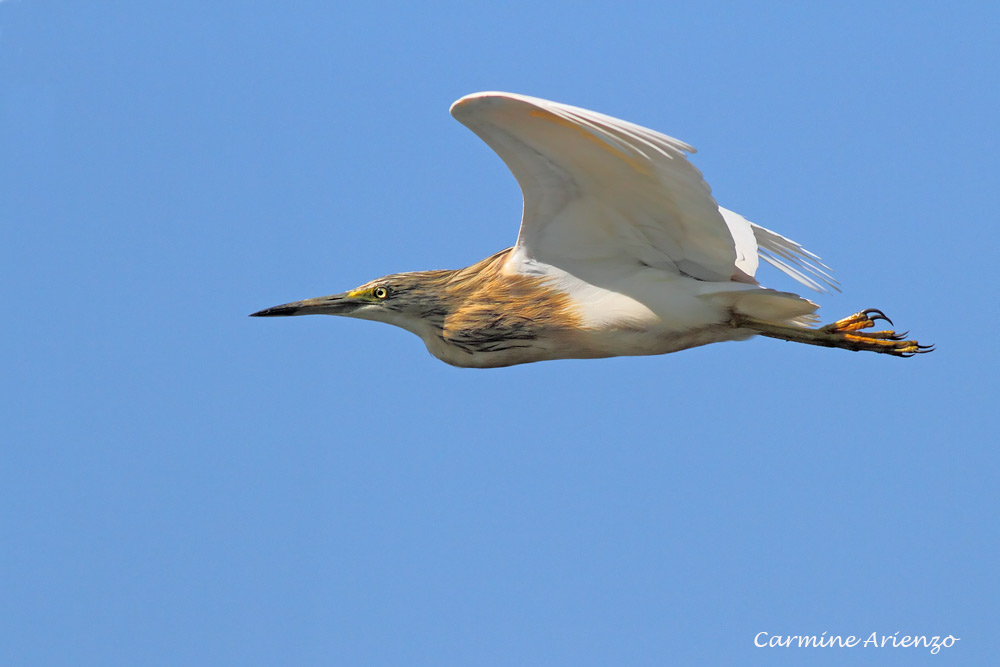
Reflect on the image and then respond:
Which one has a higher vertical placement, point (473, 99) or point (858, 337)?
point (473, 99)

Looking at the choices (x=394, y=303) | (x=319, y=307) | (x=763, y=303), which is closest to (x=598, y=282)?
(x=763, y=303)

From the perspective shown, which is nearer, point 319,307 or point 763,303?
point 763,303

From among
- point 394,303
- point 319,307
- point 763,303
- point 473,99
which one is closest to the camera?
point 473,99

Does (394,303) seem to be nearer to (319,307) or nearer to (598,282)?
(319,307)

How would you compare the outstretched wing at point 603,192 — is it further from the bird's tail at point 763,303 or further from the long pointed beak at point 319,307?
the long pointed beak at point 319,307

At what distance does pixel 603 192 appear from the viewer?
9086mm

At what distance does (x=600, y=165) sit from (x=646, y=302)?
1.10 m

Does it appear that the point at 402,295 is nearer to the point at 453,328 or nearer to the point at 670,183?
the point at 453,328

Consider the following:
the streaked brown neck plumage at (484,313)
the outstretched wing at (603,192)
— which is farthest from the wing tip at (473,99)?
the streaked brown neck plumage at (484,313)

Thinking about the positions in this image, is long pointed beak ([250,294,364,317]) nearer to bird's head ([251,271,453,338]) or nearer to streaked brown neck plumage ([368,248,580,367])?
bird's head ([251,271,453,338])

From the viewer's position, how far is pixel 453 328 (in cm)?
962

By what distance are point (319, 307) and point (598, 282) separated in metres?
2.28

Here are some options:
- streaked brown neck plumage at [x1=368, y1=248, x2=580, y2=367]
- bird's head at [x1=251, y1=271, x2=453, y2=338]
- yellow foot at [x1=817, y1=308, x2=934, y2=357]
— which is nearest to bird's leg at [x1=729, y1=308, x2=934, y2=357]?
yellow foot at [x1=817, y1=308, x2=934, y2=357]

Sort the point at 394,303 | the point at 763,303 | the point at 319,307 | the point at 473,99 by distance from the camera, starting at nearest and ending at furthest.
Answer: the point at 473,99 < the point at 763,303 < the point at 394,303 < the point at 319,307
